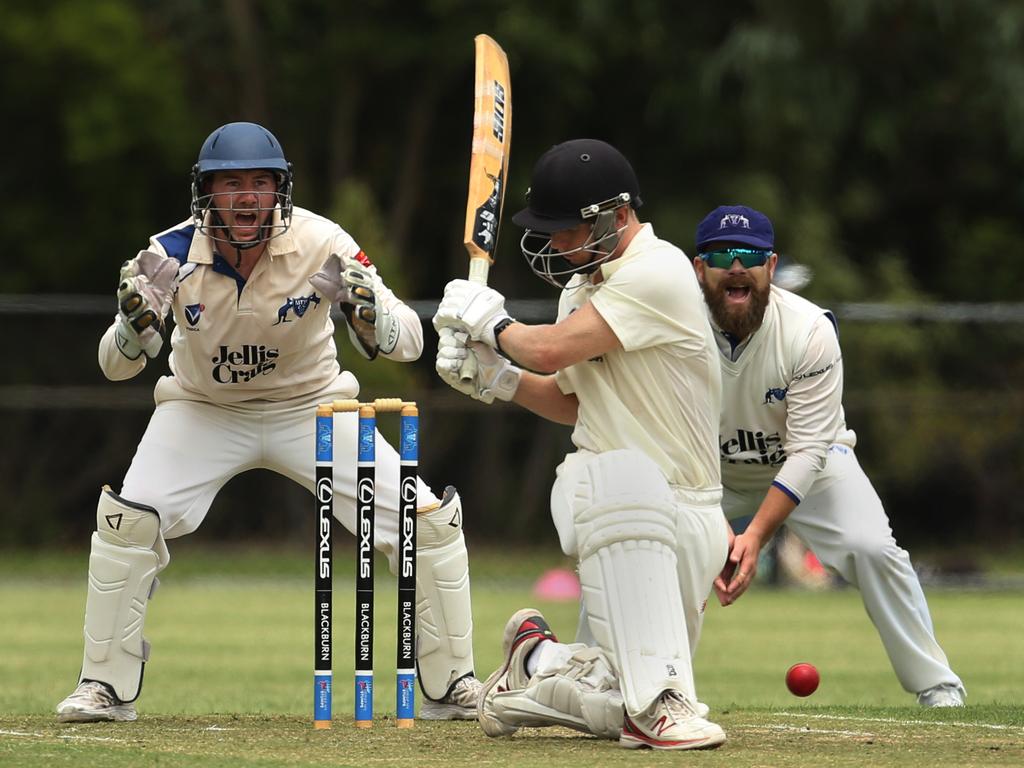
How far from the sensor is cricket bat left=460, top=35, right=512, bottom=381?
508 centimetres

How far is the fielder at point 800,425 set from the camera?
228 inches

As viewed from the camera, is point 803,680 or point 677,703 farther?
point 803,680

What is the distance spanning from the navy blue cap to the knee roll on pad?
6.52 ft

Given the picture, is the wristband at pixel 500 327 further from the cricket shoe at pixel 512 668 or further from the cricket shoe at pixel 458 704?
the cricket shoe at pixel 458 704

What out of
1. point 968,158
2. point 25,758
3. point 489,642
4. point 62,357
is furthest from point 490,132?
point 968,158

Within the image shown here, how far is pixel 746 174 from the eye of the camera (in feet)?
59.5

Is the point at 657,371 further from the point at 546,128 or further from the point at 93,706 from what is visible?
the point at 546,128

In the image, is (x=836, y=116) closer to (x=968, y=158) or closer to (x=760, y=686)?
(x=968, y=158)

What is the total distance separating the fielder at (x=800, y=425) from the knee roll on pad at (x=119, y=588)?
195 centimetres

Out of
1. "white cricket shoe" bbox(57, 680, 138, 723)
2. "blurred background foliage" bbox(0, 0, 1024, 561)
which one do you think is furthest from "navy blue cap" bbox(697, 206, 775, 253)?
"blurred background foliage" bbox(0, 0, 1024, 561)

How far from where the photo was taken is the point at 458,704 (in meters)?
5.56

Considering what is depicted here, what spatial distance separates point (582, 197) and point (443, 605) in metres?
1.52

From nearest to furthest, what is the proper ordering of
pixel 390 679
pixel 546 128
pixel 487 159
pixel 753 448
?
pixel 487 159
pixel 753 448
pixel 390 679
pixel 546 128

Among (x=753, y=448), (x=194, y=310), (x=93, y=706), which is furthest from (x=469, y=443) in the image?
(x=93, y=706)
